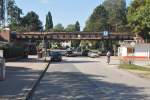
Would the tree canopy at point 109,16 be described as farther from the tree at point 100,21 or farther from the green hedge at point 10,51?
the green hedge at point 10,51

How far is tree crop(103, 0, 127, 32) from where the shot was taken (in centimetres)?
18025

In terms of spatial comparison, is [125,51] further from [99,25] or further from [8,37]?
[99,25]

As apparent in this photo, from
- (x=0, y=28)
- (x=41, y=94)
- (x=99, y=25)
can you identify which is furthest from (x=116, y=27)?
(x=41, y=94)

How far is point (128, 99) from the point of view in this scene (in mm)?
17469

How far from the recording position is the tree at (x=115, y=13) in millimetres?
180250

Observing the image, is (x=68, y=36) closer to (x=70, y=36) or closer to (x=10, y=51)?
(x=70, y=36)

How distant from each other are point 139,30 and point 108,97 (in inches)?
3087

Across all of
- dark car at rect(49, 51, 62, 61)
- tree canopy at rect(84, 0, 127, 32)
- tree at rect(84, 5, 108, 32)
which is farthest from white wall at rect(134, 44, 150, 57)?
tree at rect(84, 5, 108, 32)

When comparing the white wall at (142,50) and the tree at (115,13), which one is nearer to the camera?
the white wall at (142,50)

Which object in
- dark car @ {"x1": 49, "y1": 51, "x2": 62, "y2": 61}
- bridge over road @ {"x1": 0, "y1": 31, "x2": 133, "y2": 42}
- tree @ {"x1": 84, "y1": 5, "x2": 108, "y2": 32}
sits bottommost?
dark car @ {"x1": 49, "y1": 51, "x2": 62, "y2": 61}

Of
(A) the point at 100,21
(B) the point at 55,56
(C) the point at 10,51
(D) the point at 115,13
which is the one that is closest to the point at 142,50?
(B) the point at 55,56

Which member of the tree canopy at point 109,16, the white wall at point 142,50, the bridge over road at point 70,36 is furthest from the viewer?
the tree canopy at point 109,16

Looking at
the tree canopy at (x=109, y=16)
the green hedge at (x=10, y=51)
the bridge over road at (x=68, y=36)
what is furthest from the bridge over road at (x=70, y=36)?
the green hedge at (x=10, y=51)

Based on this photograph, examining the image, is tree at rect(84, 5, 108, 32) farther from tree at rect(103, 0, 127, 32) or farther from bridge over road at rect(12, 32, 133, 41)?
bridge over road at rect(12, 32, 133, 41)
